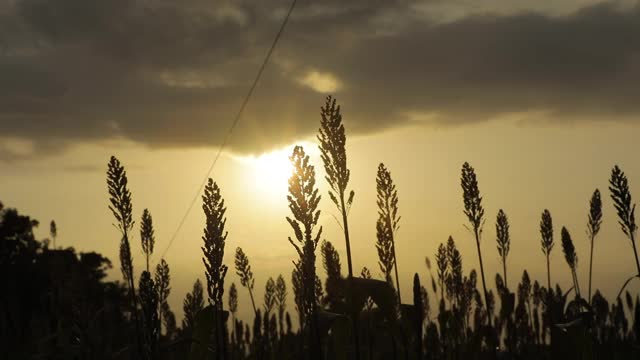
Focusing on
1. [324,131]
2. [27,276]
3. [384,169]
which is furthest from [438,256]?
[27,276]

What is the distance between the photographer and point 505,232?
1864cm

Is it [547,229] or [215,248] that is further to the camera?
[547,229]

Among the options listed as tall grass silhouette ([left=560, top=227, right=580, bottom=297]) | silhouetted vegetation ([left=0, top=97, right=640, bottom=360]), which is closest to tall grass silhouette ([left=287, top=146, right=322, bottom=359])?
silhouetted vegetation ([left=0, top=97, right=640, bottom=360])

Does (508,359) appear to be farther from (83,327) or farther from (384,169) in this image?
(83,327)

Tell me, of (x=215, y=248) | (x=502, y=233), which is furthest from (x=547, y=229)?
(x=215, y=248)

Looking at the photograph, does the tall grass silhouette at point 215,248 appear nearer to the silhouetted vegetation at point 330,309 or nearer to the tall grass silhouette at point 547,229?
the silhouetted vegetation at point 330,309

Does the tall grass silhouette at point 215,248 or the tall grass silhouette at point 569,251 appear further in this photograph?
the tall grass silhouette at point 569,251

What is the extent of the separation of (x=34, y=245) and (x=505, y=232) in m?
53.4

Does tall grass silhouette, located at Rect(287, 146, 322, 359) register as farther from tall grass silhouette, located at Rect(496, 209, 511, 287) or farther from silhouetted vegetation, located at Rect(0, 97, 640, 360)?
tall grass silhouette, located at Rect(496, 209, 511, 287)

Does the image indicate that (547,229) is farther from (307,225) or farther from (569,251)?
(307,225)

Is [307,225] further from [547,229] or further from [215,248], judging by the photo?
Answer: [547,229]

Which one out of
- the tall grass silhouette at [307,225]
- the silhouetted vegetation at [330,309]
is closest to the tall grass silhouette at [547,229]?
the silhouetted vegetation at [330,309]

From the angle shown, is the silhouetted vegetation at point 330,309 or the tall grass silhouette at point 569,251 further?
the tall grass silhouette at point 569,251

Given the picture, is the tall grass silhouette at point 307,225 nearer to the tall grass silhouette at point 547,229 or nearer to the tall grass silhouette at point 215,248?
the tall grass silhouette at point 215,248
